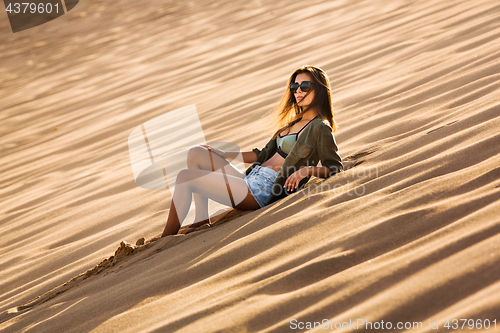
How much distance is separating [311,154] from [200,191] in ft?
2.35

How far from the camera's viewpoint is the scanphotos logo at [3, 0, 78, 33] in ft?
42.1

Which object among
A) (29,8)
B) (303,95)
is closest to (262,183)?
(303,95)

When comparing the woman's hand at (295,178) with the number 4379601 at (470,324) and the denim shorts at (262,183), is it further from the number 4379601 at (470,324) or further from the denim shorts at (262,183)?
the number 4379601 at (470,324)

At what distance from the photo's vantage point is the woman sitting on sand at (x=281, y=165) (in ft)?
8.96

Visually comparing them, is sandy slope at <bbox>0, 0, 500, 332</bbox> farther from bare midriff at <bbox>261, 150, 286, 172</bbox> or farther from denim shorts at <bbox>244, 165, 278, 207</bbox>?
bare midriff at <bbox>261, 150, 286, 172</bbox>

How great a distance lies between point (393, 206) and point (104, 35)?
11543 millimetres

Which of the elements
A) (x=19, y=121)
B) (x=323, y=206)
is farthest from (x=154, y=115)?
(x=323, y=206)

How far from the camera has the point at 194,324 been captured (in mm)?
1709

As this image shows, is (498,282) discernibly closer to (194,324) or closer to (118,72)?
(194,324)

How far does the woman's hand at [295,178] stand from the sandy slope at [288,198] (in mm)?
80

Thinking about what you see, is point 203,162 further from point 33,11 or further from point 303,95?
point 33,11

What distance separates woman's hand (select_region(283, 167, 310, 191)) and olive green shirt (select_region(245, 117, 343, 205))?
0.48ft

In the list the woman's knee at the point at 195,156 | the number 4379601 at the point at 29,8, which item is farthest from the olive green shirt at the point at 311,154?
the number 4379601 at the point at 29,8

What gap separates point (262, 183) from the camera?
2.88 m
